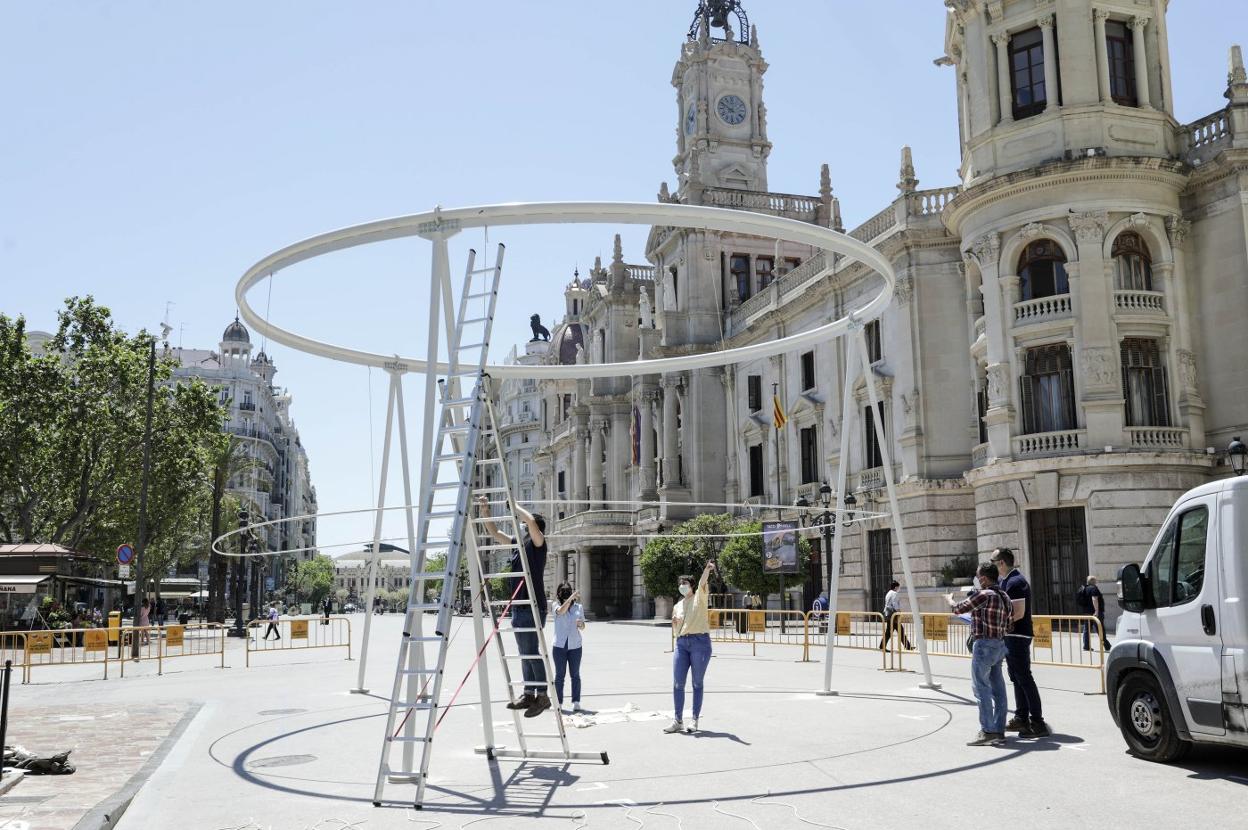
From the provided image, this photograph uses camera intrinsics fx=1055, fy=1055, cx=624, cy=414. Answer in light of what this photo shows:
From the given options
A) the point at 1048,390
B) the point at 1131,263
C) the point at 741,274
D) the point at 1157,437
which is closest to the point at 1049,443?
the point at 1048,390

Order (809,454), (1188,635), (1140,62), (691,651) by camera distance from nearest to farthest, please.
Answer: (1188,635) → (691,651) → (1140,62) → (809,454)

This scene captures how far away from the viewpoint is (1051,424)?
32.7 meters

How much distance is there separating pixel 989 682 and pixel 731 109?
56.5m

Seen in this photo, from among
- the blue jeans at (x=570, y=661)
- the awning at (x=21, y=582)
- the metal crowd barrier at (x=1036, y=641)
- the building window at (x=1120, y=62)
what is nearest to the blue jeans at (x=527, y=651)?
the blue jeans at (x=570, y=661)

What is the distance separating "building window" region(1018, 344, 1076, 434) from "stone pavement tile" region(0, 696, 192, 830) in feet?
84.6

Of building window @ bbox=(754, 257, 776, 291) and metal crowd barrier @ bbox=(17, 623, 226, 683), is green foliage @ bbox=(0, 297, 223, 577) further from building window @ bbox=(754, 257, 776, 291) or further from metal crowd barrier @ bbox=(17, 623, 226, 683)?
building window @ bbox=(754, 257, 776, 291)

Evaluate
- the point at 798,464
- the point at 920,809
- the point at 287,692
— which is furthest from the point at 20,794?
the point at 798,464

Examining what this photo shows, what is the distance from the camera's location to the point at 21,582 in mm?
36625

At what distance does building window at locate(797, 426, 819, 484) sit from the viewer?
158 feet

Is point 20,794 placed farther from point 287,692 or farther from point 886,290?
point 886,290

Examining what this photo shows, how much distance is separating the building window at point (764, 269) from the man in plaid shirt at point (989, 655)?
50174mm

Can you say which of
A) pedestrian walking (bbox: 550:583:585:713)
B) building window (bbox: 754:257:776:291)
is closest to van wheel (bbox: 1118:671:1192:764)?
pedestrian walking (bbox: 550:583:585:713)

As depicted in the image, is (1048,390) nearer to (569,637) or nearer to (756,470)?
(756,470)

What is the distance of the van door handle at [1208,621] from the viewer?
29.6 ft
